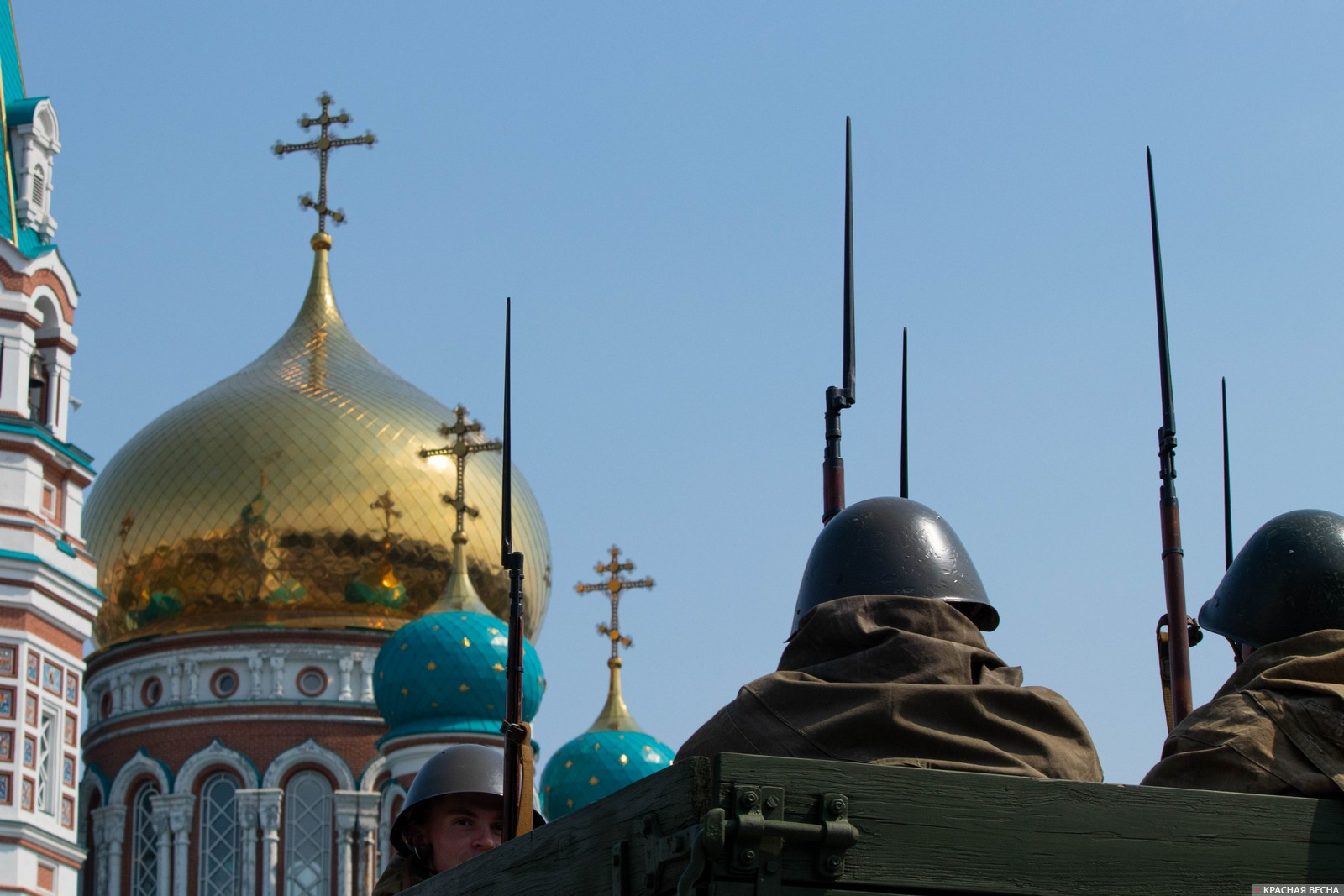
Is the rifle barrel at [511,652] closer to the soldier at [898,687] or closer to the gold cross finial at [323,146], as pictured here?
the soldier at [898,687]

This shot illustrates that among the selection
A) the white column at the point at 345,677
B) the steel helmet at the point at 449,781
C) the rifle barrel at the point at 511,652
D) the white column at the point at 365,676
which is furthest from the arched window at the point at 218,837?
the rifle barrel at the point at 511,652

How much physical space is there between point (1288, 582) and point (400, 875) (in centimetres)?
228

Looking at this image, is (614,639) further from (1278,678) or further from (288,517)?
(1278,678)

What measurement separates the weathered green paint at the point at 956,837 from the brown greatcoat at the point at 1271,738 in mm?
151

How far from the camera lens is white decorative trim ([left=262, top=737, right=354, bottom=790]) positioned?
1056 inches

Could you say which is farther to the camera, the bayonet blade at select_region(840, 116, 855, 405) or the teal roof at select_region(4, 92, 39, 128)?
the teal roof at select_region(4, 92, 39, 128)

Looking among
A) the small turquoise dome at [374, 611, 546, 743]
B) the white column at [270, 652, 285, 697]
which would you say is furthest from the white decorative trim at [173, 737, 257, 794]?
the small turquoise dome at [374, 611, 546, 743]

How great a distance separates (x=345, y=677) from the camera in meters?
27.1

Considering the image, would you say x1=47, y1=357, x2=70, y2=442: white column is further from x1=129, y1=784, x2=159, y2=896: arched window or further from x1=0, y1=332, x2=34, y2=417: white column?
x1=129, y1=784, x2=159, y2=896: arched window

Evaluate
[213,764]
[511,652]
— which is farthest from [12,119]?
[511,652]

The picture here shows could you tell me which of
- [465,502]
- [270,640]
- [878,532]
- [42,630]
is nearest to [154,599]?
[270,640]

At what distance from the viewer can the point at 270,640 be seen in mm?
27016

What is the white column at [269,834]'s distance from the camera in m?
26.3

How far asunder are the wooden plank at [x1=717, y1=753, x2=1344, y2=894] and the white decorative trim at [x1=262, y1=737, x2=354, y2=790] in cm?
2460
